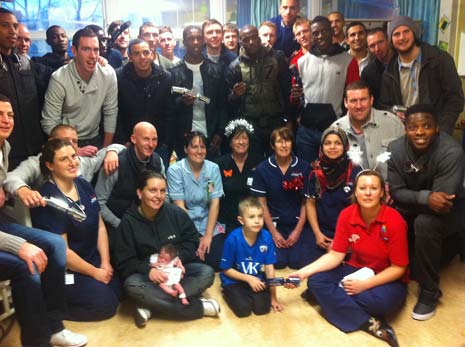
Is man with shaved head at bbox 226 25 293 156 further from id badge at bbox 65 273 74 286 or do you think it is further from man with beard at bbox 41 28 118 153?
id badge at bbox 65 273 74 286

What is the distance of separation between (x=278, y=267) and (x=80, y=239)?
1281 mm

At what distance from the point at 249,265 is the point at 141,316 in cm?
65

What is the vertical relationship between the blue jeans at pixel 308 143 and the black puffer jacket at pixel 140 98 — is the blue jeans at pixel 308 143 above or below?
below

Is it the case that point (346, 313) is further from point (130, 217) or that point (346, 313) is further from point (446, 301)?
point (130, 217)

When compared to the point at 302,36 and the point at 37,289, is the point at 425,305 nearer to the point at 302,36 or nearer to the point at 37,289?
the point at 37,289

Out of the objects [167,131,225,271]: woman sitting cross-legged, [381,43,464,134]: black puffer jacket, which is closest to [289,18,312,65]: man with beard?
[381,43,464,134]: black puffer jacket

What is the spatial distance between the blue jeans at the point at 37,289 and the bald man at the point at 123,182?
66 centimetres

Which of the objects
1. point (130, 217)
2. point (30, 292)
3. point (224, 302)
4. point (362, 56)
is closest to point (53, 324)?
point (30, 292)

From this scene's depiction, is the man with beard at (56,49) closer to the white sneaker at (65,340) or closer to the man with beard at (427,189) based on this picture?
the white sneaker at (65,340)

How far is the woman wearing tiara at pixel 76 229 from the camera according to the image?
2.42m

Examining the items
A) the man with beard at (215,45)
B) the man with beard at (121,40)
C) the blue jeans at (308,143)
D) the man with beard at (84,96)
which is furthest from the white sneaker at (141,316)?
the man with beard at (121,40)

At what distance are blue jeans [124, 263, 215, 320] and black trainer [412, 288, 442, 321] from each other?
1.17 m

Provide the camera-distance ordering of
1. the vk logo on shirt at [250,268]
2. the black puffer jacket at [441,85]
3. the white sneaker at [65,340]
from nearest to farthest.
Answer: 1. the white sneaker at [65,340]
2. the vk logo on shirt at [250,268]
3. the black puffer jacket at [441,85]

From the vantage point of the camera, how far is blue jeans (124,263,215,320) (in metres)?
2.43
